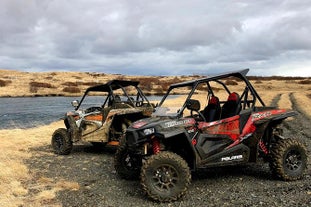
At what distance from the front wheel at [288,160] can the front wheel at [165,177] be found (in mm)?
2236

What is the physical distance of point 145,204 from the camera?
7547 mm

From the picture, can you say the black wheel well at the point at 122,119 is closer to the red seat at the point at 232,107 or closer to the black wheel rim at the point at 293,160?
the red seat at the point at 232,107

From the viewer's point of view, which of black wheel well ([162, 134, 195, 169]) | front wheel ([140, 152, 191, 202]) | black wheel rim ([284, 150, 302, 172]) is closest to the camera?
front wheel ([140, 152, 191, 202])

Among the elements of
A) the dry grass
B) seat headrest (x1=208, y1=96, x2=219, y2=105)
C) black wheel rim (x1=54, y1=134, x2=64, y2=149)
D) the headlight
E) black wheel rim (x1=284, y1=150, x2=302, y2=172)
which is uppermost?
seat headrest (x1=208, y1=96, x2=219, y2=105)

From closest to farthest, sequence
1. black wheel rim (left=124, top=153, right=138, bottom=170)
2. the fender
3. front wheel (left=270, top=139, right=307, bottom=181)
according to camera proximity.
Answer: front wheel (left=270, top=139, right=307, bottom=181), black wheel rim (left=124, top=153, right=138, bottom=170), the fender

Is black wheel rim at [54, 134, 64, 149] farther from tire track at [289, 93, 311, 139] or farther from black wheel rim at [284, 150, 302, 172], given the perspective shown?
tire track at [289, 93, 311, 139]

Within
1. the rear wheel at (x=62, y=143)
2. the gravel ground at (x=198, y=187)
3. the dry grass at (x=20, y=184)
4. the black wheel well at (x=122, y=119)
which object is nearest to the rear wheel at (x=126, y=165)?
the gravel ground at (x=198, y=187)

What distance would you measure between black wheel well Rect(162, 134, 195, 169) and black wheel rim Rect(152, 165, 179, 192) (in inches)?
27.3

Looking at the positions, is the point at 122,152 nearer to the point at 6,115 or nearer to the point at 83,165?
the point at 83,165

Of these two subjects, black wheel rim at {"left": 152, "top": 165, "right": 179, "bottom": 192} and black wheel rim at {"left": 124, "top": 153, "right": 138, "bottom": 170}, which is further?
black wheel rim at {"left": 124, "top": 153, "right": 138, "bottom": 170}

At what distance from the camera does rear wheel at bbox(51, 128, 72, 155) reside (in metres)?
13.0

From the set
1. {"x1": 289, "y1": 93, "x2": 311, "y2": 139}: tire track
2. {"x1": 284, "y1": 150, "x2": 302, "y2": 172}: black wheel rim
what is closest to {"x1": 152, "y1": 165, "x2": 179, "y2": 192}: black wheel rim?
{"x1": 284, "y1": 150, "x2": 302, "y2": 172}: black wheel rim

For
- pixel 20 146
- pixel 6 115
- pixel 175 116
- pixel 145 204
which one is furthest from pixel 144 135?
pixel 6 115

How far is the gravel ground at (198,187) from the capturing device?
7531 millimetres
